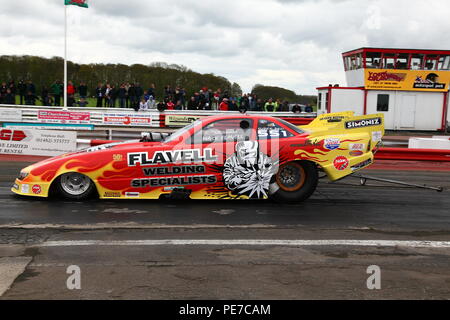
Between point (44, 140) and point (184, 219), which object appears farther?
point (44, 140)

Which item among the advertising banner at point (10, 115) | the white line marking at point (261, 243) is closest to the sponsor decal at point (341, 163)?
the white line marking at point (261, 243)

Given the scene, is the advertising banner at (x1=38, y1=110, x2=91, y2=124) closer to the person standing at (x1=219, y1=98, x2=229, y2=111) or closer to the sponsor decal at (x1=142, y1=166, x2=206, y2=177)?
the person standing at (x1=219, y1=98, x2=229, y2=111)

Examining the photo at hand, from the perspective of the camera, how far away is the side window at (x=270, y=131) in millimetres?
8023

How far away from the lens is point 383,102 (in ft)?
91.0

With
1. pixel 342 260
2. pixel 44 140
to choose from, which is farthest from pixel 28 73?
pixel 342 260

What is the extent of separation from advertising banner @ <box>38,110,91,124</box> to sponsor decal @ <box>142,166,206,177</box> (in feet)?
54.3

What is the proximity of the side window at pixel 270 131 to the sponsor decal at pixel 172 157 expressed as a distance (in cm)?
85

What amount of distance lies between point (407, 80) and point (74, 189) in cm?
2349

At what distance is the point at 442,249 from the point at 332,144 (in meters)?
2.79

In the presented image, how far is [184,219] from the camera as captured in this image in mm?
6922

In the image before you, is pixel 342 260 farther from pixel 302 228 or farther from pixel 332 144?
pixel 332 144

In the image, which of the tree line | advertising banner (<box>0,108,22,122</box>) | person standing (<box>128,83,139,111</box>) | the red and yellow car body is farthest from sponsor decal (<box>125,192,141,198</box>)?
the tree line

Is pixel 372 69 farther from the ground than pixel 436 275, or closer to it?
farther from the ground
